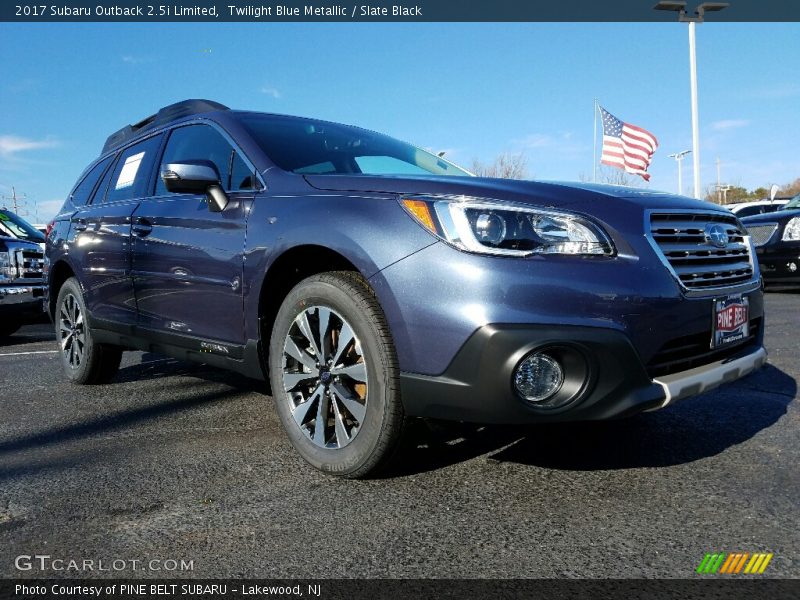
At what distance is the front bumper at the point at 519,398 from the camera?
2229mm

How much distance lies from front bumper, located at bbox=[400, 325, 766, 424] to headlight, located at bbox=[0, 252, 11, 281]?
608 cm

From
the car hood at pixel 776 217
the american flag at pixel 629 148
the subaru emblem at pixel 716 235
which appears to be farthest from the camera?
the american flag at pixel 629 148

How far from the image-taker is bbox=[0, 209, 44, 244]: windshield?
786cm

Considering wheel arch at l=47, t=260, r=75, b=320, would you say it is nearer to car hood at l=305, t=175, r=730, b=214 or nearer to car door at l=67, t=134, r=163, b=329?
car door at l=67, t=134, r=163, b=329

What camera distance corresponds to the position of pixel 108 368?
15.7 ft

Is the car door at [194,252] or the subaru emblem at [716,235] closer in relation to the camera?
the subaru emblem at [716,235]

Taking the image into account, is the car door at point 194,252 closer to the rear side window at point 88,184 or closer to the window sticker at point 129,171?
the window sticker at point 129,171

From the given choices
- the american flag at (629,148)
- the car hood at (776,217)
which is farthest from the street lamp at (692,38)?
the car hood at (776,217)

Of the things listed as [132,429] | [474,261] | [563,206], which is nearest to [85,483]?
[132,429]

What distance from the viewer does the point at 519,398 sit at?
2.28 metres

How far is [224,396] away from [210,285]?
1220 millimetres

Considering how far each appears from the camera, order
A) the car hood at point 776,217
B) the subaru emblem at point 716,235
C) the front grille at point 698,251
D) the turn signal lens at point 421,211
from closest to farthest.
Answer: the turn signal lens at point 421,211 < the front grille at point 698,251 < the subaru emblem at point 716,235 < the car hood at point 776,217

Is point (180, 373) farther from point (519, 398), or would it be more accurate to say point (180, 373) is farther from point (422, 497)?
point (519, 398)

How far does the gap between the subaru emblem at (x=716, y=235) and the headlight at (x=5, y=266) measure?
6695 millimetres
